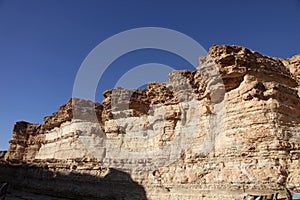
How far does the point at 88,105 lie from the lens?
3097cm

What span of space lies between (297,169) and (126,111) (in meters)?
17.4

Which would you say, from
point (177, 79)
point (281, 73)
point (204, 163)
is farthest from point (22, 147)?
point (281, 73)

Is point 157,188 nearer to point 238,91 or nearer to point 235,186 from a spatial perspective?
point 235,186

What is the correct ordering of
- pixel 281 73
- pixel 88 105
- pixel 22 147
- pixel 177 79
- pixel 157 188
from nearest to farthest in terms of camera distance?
pixel 281 73
pixel 157 188
pixel 177 79
pixel 88 105
pixel 22 147

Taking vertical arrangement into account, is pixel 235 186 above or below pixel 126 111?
below

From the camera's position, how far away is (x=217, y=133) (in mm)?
15586

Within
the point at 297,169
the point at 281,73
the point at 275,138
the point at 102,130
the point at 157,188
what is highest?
the point at 281,73

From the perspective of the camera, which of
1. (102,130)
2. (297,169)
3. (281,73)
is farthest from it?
(102,130)

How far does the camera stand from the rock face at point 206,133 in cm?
1253

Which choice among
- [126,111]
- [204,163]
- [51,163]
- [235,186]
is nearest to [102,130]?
[126,111]

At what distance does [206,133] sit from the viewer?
1658cm

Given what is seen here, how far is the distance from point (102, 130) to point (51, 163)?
615 cm

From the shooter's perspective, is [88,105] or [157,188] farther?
[88,105]

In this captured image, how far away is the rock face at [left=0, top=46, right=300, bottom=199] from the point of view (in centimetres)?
1253
